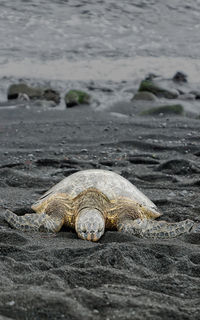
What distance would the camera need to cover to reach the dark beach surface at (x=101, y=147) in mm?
2674

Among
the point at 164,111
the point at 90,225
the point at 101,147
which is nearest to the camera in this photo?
the point at 90,225

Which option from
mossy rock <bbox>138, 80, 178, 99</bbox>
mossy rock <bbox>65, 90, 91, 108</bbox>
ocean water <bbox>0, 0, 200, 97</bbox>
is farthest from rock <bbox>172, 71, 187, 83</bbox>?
mossy rock <bbox>65, 90, 91, 108</bbox>

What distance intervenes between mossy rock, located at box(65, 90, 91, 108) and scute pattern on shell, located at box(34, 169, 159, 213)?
7.30m

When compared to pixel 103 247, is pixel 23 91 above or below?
below

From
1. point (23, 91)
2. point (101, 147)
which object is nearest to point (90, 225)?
point (101, 147)

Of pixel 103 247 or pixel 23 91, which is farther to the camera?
pixel 23 91

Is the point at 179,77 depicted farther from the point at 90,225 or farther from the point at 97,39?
the point at 90,225

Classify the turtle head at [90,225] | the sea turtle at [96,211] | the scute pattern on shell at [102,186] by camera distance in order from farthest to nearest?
the scute pattern on shell at [102,186]
the sea turtle at [96,211]
the turtle head at [90,225]

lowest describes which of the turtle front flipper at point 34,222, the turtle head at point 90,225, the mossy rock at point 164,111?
the mossy rock at point 164,111

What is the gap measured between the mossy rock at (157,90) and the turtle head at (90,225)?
31.5 ft

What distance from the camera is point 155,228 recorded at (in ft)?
13.4

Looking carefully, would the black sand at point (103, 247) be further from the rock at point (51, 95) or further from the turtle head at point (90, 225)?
the rock at point (51, 95)

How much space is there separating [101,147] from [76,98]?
14.9 ft

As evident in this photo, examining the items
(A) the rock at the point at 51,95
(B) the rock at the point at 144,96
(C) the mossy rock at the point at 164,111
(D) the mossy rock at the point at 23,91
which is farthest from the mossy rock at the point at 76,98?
(C) the mossy rock at the point at 164,111
